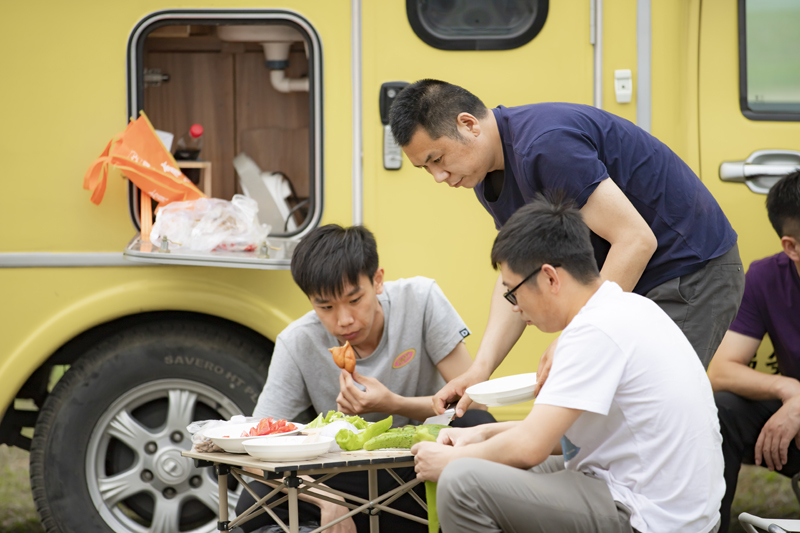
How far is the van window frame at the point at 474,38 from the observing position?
303 cm

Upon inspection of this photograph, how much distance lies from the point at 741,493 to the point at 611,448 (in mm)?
2249

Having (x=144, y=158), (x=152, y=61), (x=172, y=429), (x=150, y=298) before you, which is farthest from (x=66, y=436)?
(x=152, y=61)

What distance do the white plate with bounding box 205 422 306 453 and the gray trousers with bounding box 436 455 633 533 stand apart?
52 cm

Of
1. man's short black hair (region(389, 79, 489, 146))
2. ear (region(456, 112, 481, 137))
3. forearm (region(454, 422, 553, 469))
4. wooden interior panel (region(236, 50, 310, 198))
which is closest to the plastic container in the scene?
wooden interior panel (region(236, 50, 310, 198))

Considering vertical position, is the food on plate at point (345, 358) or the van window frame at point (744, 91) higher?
the van window frame at point (744, 91)

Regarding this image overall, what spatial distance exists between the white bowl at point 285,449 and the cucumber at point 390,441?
0.15 m

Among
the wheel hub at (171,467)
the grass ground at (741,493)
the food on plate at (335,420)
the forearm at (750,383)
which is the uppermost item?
the food on plate at (335,420)

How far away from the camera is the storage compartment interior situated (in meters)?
3.65

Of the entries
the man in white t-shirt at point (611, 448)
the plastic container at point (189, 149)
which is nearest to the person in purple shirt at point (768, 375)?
the man in white t-shirt at point (611, 448)

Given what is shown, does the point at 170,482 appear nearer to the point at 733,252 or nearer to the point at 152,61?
the point at 152,61

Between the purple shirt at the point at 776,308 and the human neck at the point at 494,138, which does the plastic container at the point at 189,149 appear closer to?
the human neck at the point at 494,138

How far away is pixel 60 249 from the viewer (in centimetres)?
304

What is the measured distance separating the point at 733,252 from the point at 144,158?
2196mm

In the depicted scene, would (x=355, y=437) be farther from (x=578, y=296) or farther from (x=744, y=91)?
(x=744, y=91)
